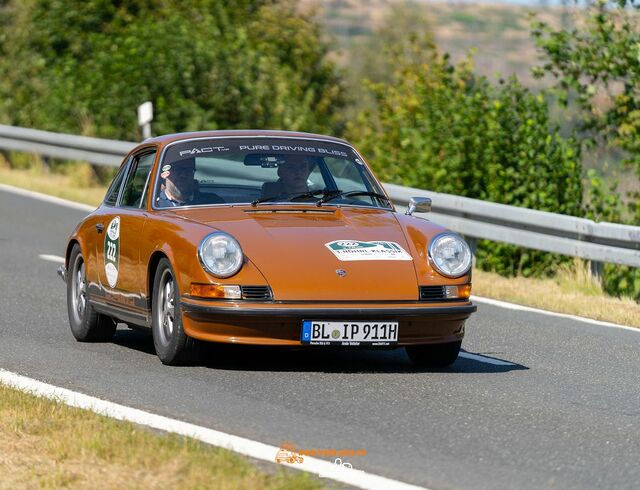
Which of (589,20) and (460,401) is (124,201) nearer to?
(460,401)

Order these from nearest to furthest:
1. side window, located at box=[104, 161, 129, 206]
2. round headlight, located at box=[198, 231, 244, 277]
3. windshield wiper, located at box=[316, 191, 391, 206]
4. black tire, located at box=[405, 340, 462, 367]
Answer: round headlight, located at box=[198, 231, 244, 277] < black tire, located at box=[405, 340, 462, 367] < windshield wiper, located at box=[316, 191, 391, 206] < side window, located at box=[104, 161, 129, 206]

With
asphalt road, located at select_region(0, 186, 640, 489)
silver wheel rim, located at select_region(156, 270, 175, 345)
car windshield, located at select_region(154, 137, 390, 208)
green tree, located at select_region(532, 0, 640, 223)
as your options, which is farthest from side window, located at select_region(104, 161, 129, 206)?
green tree, located at select_region(532, 0, 640, 223)

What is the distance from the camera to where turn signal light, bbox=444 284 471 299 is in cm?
859

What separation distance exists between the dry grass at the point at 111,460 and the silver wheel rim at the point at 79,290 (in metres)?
3.48

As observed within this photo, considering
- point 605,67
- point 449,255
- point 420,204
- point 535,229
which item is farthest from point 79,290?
point 605,67

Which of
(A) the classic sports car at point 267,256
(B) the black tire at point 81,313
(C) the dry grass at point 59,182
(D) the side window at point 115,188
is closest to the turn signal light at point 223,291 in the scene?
(A) the classic sports car at point 267,256

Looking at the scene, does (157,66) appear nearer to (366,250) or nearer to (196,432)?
(366,250)

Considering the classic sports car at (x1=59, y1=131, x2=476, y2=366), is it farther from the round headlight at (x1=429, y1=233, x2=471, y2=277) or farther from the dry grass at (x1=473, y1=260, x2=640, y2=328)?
the dry grass at (x1=473, y1=260, x2=640, y2=328)

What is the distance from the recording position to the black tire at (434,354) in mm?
8938

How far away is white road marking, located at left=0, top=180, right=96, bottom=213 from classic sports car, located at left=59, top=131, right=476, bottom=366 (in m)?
10.5

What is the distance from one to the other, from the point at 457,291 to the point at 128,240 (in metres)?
2.16

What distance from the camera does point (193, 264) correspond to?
328 inches

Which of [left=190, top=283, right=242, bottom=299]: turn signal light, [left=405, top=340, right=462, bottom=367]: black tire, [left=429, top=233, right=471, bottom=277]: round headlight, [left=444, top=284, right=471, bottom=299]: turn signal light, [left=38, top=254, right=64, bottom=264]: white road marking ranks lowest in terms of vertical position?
[left=38, top=254, right=64, bottom=264]: white road marking

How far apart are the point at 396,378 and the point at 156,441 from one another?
2.57m
